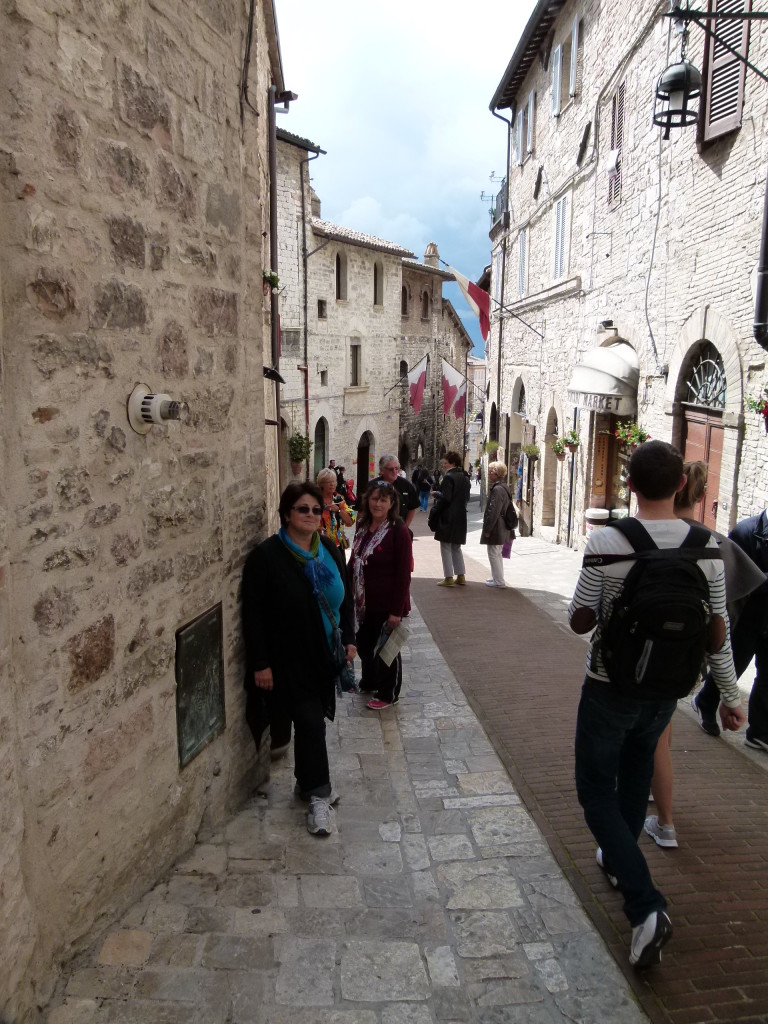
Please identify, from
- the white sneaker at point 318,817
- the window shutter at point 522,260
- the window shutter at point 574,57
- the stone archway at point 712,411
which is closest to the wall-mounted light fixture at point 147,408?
the white sneaker at point 318,817

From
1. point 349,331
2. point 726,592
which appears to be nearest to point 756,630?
point 726,592

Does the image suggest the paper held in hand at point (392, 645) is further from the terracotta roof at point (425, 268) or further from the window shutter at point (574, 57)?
the terracotta roof at point (425, 268)

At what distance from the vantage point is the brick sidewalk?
9.33ft

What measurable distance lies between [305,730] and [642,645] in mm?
1905

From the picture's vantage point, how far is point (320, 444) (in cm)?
2677

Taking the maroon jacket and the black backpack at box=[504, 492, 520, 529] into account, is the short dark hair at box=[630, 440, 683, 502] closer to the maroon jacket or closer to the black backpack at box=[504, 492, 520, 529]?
the maroon jacket

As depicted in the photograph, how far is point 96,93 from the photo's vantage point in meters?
2.69

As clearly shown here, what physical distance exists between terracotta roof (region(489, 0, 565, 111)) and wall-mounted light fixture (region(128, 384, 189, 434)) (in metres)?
16.3

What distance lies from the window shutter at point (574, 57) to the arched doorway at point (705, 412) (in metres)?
8.15

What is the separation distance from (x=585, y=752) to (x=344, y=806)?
1587mm

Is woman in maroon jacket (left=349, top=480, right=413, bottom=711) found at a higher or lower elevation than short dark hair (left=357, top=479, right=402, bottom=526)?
lower

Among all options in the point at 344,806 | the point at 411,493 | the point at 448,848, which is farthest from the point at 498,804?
the point at 411,493

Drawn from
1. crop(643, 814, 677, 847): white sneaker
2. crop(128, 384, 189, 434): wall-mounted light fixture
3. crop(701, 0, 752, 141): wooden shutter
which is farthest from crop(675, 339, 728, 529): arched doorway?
crop(128, 384, 189, 434): wall-mounted light fixture

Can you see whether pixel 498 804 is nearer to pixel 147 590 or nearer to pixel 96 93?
pixel 147 590
